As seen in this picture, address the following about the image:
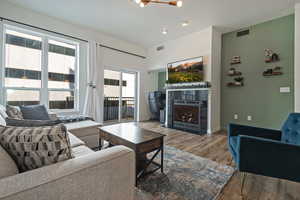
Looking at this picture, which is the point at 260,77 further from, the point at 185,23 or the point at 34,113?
the point at 34,113

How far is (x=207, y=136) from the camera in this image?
3.48m

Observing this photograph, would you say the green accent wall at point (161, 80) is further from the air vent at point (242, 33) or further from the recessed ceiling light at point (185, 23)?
the air vent at point (242, 33)

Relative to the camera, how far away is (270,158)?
4.16 feet

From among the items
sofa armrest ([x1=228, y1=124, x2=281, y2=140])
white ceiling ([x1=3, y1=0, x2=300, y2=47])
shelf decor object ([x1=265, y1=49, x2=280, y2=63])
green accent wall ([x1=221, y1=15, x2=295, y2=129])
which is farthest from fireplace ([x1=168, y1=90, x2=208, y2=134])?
white ceiling ([x1=3, y1=0, x2=300, y2=47])

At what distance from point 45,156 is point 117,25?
12.6 feet

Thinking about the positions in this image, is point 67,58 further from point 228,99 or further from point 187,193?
point 228,99

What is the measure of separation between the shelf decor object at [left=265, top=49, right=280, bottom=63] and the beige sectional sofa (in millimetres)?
4113

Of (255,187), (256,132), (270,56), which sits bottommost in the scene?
(255,187)

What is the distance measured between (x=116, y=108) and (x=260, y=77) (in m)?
4.43

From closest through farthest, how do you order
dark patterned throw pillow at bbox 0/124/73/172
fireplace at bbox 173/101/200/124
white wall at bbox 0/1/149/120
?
dark patterned throw pillow at bbox 0/124/73/172
white wall at bbox 0/1/149/120
fireplace at bbox 173/101/200/124

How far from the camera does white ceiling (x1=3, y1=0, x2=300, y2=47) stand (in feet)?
9.25

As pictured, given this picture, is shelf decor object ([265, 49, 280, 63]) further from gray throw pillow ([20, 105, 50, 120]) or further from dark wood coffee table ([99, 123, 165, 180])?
gray throw pillow ([20, 105, 50, 120])

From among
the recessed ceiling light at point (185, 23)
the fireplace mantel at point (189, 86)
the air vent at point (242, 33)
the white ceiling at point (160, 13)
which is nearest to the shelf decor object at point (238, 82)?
the fireplace mantel at point (189, 86)

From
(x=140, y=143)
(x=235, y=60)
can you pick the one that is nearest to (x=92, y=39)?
(x=140, y=143)
